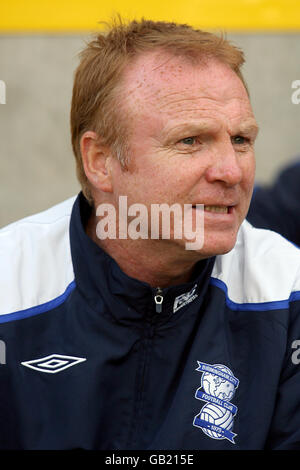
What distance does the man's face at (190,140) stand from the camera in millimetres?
2025

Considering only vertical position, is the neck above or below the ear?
below

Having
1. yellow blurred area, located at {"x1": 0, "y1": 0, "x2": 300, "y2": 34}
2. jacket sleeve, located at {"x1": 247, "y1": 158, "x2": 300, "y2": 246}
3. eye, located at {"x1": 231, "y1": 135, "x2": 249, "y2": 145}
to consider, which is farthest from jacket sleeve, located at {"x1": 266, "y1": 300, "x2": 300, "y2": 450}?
yellow blurred area, located at {"x1": 0, "y1": 0, "x2": 300, "y2": 34}

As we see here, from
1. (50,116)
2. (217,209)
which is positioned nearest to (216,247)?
(217,209)

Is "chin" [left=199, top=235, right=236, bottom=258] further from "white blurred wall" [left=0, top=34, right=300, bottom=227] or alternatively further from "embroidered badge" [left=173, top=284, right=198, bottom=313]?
"white blurred wall" [left=0, top=34, right=300, bottom=227]

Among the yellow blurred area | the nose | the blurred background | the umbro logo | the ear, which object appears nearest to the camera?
the nose

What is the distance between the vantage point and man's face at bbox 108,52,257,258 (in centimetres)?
203

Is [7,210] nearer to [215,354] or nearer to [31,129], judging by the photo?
[31,129]

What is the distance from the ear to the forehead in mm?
192

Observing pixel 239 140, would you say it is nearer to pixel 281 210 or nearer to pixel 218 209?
pixel 218 209

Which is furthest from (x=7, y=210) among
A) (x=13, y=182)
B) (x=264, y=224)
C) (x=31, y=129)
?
(x=264, y=224)

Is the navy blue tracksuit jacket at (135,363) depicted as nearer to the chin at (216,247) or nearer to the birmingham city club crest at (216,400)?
the birmingham city club crest at (216,400)

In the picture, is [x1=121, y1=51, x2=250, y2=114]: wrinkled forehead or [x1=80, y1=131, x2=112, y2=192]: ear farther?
[x1=80, y1=131, x2=112, y2=192]: ear

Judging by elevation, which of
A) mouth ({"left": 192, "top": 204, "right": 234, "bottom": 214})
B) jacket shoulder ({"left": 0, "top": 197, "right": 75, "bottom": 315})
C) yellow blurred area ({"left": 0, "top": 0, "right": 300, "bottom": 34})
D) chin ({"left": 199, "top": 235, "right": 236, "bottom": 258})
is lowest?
jacket shoulder ({"left": 0, "top": 197, "right": 75, "bottom": 315})

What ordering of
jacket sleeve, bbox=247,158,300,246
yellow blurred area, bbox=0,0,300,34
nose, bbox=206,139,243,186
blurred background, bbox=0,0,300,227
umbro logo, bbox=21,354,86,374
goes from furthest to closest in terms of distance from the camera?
1. blurred background, bbox=0,0,300,227
2. yellow blurred area, bbox=0,0,300,34
3. jacket sleeve, bbox=247,158,300,246
4. umbro logo, bbox=21,354,86,374
5. nose, bbox=206,139,243,186
